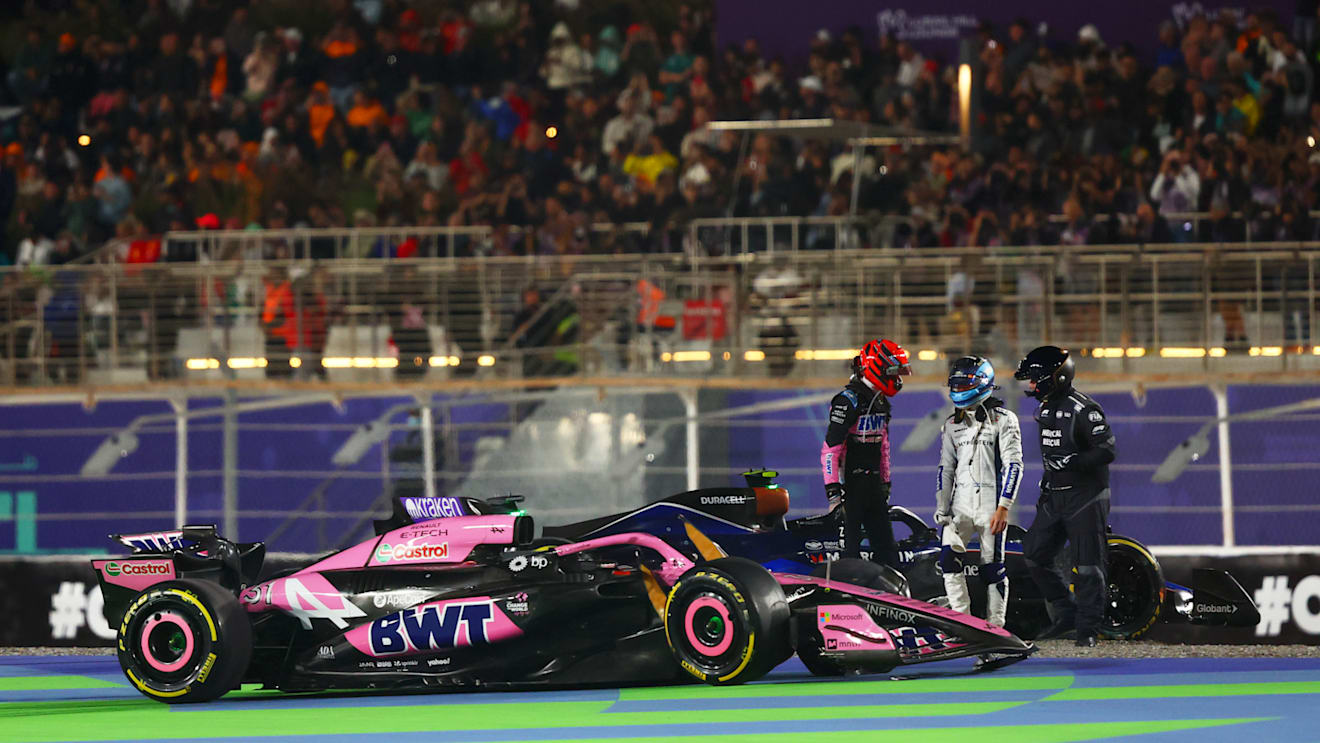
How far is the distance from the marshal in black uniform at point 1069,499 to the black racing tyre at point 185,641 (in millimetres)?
4196

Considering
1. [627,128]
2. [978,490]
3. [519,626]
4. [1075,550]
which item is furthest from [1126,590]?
[627,128]

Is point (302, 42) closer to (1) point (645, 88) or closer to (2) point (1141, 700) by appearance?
(1) point (645, 88)

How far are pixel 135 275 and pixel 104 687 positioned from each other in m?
8.03

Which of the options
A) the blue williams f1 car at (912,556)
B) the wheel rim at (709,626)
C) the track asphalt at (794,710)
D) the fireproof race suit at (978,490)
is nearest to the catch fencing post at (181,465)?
the track asphalt at (794,710)

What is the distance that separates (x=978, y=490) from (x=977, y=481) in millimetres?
56

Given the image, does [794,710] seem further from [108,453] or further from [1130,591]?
[108,453]

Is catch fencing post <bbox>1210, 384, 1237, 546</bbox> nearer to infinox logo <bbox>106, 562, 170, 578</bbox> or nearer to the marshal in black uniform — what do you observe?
the marshal in black uniform

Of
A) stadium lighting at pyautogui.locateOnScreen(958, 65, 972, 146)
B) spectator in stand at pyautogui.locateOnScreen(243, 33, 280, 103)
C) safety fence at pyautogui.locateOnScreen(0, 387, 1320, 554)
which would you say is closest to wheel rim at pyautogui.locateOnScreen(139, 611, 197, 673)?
safety fence at pyautogui.locateOnScreen(0, 387, 1320, 554)

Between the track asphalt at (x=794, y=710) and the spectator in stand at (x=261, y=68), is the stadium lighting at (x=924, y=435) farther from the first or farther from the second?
the spectator in stand at (x=261, y=68)

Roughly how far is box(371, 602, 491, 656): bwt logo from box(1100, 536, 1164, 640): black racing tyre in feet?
11.7

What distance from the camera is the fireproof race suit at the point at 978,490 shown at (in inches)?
403

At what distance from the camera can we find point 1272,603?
11297 mm

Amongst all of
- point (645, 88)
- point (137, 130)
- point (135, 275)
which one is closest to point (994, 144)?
point (645, 88)

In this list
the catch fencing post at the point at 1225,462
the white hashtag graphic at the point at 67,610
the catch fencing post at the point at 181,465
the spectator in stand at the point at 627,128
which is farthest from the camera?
the spectator in stand at the point at 627,128
